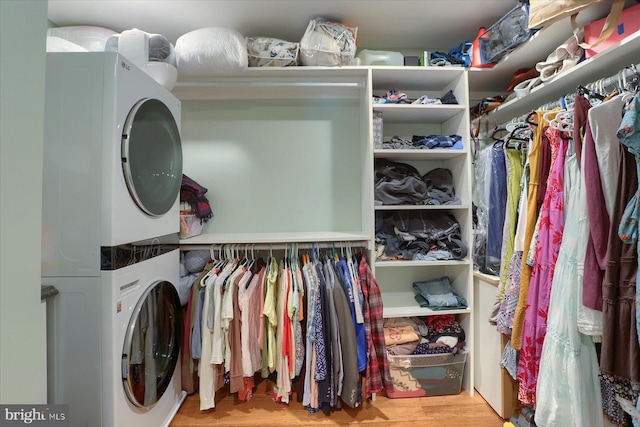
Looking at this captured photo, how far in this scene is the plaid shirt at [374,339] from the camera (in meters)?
1.59

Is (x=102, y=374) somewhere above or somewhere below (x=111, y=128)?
below

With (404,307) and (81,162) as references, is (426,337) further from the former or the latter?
(81,162)

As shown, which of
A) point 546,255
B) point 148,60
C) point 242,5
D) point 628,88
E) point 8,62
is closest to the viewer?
point 8,62

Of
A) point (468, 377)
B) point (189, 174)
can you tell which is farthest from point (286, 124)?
point (468, 377)

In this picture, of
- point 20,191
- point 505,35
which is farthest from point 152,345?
point 505,35

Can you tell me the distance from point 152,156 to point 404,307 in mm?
1775

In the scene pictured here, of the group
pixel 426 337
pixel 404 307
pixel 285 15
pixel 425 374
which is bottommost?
pixel 425 374

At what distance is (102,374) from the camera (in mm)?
1086

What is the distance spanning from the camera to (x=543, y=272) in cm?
123

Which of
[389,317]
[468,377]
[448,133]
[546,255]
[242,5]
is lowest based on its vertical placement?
[468,377]

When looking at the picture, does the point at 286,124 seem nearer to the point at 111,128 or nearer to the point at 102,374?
the point at 111,128

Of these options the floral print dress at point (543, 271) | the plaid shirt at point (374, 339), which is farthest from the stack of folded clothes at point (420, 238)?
the floral print dress at point (543, 271)

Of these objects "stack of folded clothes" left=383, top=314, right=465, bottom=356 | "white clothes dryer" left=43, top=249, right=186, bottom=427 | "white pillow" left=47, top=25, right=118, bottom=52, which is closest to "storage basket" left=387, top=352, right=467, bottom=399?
"stack of folded clothes" left=383, top=314, right=465, bottom=356

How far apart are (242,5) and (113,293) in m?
1.69
